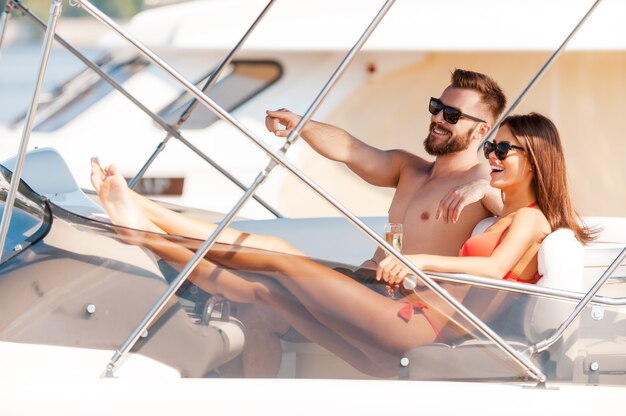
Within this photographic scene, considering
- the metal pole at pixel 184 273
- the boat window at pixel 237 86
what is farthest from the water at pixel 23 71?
the metal pole at pixel 184 273

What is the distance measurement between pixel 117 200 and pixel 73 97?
457 centimetres

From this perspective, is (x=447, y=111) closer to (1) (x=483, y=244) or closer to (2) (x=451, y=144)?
(2) (x=451, y=144)

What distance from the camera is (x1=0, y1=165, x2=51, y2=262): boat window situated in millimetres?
2307

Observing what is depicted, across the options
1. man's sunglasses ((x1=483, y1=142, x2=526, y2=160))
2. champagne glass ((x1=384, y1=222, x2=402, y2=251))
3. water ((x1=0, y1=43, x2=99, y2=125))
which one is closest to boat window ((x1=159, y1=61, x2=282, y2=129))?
water ((x1=0, y1=43, x2=99, y2=125))

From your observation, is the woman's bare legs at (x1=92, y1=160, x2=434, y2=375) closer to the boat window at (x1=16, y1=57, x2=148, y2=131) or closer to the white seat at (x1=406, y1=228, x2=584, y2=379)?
the white seat at (x1=406, y1=228, x2=584, y2=379)

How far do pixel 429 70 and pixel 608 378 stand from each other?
4.40 metres

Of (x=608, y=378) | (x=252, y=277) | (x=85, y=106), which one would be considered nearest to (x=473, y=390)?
(x=608, y=378)

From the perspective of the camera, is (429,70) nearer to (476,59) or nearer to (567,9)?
(476,59)

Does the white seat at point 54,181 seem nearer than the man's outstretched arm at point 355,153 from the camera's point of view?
Yes

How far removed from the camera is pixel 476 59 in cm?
650

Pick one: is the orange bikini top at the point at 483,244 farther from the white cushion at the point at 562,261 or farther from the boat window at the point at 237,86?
the boat window at the point at 237,86

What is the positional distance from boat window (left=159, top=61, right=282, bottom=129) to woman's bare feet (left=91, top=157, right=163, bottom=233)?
4093 mm

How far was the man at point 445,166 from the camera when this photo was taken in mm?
2900

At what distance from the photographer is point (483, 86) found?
117 inches
